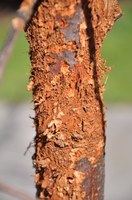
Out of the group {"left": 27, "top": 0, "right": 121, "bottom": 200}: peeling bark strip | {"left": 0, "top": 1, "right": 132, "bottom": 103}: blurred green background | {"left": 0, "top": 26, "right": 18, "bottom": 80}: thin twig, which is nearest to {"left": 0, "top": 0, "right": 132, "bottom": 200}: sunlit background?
{"left": 0, "top": 1, "right": 132, "bottom": 103}: blurred green background

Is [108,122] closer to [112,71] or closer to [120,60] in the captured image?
[112,71]

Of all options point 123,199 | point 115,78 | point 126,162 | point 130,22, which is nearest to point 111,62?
point 115,78

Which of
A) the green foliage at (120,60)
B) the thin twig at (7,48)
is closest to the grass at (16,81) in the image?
the green foliage at (120,60)

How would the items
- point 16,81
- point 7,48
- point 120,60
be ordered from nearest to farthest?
point 7,48, point 16,81, point 120,60

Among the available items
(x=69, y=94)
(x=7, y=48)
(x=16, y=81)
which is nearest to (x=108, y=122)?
(x=16, y=81)

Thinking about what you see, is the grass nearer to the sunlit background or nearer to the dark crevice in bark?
the sunlit background

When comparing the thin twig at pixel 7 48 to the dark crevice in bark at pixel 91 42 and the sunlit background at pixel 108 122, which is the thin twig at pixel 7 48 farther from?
the sunlit background at pixel 108 122

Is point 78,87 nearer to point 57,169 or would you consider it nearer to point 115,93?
point 57,169
